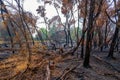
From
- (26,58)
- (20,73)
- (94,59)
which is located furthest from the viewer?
(94,59)

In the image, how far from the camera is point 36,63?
16.0 m

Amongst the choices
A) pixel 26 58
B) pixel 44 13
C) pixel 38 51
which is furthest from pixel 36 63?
pixel 44 13

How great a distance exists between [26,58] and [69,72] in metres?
3.27

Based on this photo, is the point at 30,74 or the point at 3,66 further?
the point at 3,66

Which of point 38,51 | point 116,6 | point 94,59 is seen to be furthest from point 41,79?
point 116,6

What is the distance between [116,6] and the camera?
2550cm

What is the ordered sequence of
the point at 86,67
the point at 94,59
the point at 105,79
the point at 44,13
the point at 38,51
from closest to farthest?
the point at 105,79, the point at 86,67, the point at 38,51, the point at 94,59, the point at 44,13

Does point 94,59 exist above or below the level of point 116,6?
below

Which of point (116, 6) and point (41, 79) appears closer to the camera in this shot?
point (41, 79)

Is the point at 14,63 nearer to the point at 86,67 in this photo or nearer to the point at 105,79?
the point at 86,67

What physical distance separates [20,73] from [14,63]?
338 centimetres

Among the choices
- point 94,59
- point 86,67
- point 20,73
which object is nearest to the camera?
point 20,73

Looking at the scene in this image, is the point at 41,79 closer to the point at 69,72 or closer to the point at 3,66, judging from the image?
the point at 69,72

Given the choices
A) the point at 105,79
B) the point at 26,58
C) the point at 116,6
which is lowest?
the point at 105,79
